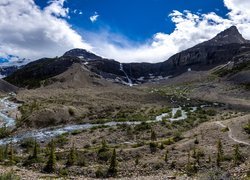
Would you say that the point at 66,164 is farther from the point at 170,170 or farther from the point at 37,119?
the point at 37,119

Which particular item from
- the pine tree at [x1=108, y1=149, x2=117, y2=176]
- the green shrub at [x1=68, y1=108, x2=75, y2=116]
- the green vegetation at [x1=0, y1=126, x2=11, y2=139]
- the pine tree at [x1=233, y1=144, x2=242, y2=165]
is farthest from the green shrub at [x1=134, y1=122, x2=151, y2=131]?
the pine tree at [x1=233, y1=144, x2=242, y2=165]

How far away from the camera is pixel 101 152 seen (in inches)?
1797

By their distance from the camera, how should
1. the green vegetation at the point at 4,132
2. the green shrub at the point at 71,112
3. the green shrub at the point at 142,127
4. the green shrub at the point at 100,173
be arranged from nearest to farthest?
the green shrub at the point at 100,173
the green vegetation at the point at 4,132
the green shrub at the point at 142,127
the green shrub at the point at 71,112

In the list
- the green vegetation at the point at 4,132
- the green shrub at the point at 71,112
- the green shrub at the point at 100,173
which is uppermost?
the green shrub at the point at 71,112

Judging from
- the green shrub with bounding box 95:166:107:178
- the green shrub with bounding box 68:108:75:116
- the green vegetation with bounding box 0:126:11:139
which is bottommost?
the green shrub with bounding box 95:166:107:178

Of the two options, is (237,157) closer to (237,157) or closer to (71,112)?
(237,157)

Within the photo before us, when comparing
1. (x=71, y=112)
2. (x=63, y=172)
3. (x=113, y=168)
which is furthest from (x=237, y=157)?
(x=71, y=112)

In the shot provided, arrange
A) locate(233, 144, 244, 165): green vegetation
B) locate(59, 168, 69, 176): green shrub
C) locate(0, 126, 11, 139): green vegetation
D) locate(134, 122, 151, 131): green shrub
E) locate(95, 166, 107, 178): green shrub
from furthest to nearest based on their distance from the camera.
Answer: locate(134, 122, 151, 131): green shrub < locate(0, 126, 11, 139): green vegetation < locate(233, 144, 244, 165): green vegetation < locate(59, 168, 69, 176): green shrub < locate(95, 166, 107, 178): green shrub

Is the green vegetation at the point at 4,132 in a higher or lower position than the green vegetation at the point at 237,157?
higher

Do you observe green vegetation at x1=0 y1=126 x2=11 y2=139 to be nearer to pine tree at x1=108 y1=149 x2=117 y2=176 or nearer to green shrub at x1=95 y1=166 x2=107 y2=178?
green shrub at x1=95 y1=166 x2=107 y2=178

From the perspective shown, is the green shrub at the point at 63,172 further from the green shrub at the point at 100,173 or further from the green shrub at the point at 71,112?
the green shrub at the point at 71,112

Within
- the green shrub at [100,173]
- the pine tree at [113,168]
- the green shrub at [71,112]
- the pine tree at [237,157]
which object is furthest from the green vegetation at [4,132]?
the pine tree at [237,157]

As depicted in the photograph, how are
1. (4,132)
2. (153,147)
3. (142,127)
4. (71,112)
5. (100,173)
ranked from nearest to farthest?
(100,173)
(153,147)
(4,132)
(142,127)
(71,112)

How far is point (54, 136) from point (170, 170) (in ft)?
94.8
